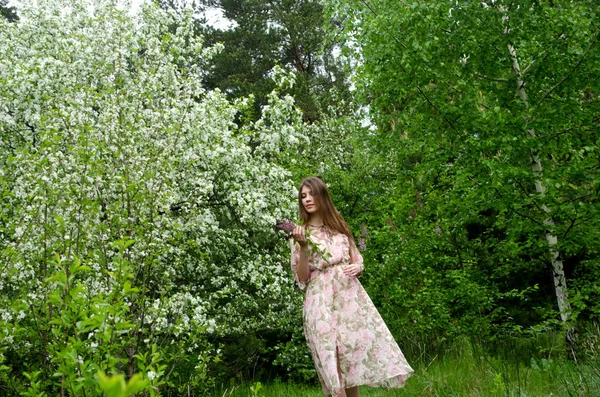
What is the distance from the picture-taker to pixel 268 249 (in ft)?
25.6

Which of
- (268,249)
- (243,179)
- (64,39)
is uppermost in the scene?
(64,39)

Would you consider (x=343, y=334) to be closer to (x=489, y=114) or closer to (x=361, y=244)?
(x=489, y=114)

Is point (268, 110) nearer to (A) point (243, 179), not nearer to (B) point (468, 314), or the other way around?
(A) point (243, 179)

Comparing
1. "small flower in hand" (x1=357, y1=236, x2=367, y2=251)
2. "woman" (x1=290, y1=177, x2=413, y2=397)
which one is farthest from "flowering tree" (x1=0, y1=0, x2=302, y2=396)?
"small flower in hand" (x1=357, y1=236, x2=367, y2=251)

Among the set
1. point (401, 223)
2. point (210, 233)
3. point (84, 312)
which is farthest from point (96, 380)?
point (401, 223)

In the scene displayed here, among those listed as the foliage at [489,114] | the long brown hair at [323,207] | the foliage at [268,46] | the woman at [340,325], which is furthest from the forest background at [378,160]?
the foliage at [268,46]

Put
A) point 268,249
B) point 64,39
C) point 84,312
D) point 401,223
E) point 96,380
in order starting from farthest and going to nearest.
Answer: point 401,223
point 268,249
point 64,39
point 84,312
point 96,380

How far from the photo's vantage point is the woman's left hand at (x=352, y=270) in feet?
14.4

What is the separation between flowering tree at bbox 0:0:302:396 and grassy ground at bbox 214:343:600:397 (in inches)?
51.4

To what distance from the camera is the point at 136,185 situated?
434 centimetres

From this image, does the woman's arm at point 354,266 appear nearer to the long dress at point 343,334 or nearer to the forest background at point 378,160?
the long dress at point 343,334

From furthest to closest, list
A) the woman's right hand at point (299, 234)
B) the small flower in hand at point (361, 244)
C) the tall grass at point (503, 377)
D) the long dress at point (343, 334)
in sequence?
the small flower in hand at point (361, 244) < the long dress at point (343, 334) < the tall grass at point (503, 377) < the woman's right hand at point (299, 234)

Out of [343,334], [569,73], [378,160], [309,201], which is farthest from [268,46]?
[343,334]

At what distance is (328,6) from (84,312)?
20.2ft
